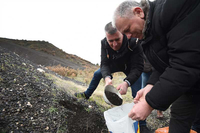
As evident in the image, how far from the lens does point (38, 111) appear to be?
77.5 inches

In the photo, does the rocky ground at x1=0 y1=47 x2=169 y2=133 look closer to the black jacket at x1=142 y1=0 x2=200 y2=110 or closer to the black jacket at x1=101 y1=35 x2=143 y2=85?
the black jacket at x1=101 y1=35 x2=143 y2=85

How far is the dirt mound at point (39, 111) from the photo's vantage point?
5.65ft

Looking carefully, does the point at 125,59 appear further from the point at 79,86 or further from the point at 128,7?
the point at 79,86

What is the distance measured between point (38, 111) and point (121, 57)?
164 centimetres

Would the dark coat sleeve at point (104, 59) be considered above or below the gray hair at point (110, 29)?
below

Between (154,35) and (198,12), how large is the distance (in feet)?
1.17

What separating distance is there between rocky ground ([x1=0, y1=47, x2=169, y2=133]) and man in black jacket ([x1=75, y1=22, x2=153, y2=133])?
27.6 inches

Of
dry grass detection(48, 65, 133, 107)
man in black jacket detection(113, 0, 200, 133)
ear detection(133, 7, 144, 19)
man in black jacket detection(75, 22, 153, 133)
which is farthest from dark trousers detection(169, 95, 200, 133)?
dry grass detection(48, 65, 133, 107)

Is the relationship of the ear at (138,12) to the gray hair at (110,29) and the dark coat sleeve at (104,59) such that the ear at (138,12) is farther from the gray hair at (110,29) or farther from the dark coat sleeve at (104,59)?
the dark coat sleeve at (104,59)

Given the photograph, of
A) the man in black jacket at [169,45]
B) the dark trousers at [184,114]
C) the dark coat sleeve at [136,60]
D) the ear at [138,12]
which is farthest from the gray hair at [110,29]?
the dark trousers at [184,114]

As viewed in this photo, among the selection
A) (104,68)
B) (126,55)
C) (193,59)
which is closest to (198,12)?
(193,59)

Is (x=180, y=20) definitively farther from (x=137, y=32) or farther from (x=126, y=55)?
(x=126, y=55)

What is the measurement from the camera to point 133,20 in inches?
49.8

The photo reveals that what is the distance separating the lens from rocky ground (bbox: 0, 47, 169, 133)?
171 cm
